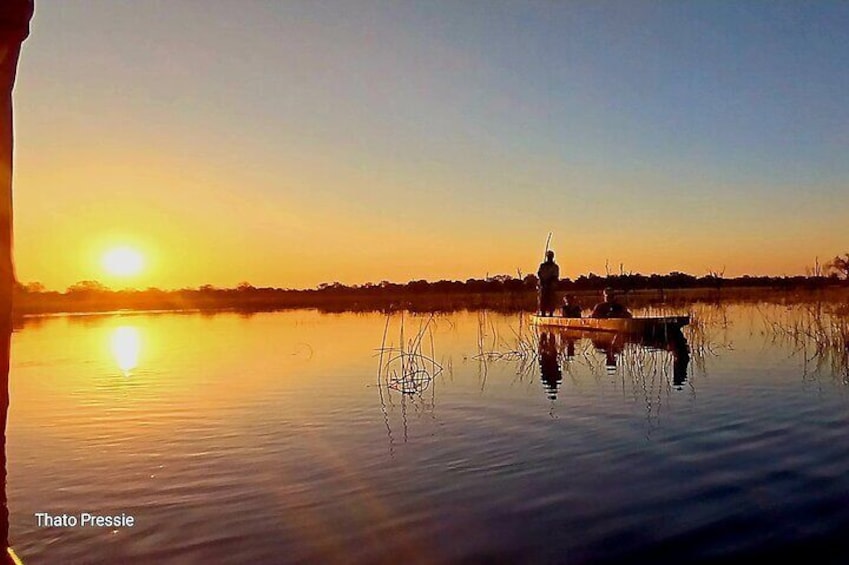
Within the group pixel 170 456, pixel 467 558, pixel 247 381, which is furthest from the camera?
pixel 247 381

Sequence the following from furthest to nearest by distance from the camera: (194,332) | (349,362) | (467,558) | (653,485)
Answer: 1. (194,332)
2. (349,362)
3. (653,485)
4. (467,558)

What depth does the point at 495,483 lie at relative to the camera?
7.71m

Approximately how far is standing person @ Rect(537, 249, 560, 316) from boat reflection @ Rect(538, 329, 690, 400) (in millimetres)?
2405

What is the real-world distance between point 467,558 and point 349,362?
47.4 feet

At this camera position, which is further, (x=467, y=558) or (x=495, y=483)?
(x=495, y=483)

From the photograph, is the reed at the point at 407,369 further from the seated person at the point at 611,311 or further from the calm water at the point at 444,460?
the seated person at the point at 611,311

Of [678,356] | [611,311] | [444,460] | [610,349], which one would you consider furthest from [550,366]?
[444,460]

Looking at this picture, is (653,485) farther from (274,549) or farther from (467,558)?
(274,549)

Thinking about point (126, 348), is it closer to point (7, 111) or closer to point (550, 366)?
point (550, 366)

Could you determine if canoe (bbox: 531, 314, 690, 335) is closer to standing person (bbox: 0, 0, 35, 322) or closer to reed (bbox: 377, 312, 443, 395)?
reed (bbox: 377, 312, 443, 395)

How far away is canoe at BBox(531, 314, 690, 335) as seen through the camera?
21406 millimetres

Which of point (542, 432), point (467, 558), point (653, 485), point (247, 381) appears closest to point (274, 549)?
point (467, 558)

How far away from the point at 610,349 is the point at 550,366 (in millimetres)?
3948

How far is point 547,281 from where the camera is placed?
2916 centimetres
